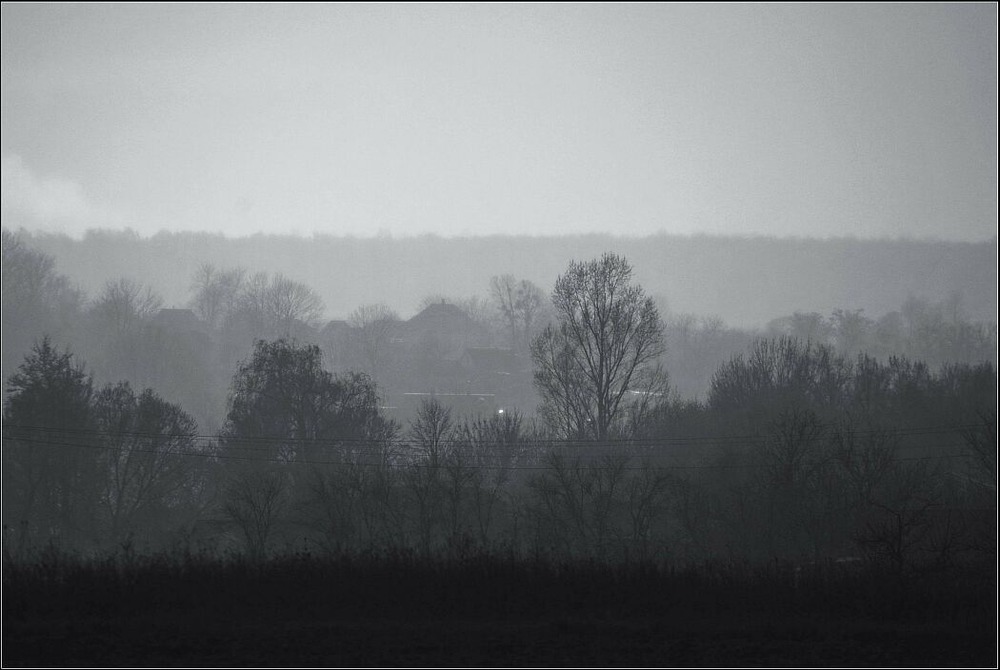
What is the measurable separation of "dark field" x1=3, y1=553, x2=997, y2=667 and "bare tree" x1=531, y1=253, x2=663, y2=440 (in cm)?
3377

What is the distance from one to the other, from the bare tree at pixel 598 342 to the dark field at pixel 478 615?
33.8 m

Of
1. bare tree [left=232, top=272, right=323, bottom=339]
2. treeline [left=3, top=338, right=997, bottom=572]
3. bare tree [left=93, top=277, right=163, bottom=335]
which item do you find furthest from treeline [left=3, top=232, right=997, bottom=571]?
bare tree [left=232, top=272, right=323, bottom=339]

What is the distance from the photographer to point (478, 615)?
56.1 ft

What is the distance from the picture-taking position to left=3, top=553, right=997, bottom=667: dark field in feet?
49.0

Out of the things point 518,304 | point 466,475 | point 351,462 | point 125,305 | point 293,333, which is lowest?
point 466,475

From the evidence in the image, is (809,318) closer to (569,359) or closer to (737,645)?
(569,359)

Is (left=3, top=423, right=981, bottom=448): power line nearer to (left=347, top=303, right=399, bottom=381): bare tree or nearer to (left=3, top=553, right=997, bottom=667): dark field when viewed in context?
(left=3, top=553, right=997, bottom=667): dark field

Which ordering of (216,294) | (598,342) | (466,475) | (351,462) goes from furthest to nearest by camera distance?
(216,294) < (598,342) < (351,462) < (466,475)

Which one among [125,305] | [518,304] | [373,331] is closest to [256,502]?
[373,331]

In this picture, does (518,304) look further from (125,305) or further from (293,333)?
(125,305)

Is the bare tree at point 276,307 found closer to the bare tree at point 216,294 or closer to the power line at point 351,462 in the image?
the bare tree at point 216,294

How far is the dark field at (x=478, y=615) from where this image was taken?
49.0ft

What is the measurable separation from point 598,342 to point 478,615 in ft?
128

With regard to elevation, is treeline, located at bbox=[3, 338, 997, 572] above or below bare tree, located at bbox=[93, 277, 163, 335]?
below
